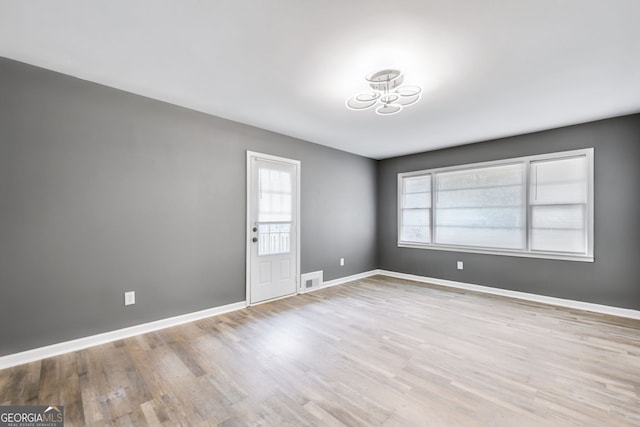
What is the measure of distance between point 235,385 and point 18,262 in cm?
217

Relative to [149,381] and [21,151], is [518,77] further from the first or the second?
[21,151]

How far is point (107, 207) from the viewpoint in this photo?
2.73 m

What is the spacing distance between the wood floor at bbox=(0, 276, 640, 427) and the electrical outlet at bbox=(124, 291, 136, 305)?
0.38m

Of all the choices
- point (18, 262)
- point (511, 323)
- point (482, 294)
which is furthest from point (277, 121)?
point (482, 294)

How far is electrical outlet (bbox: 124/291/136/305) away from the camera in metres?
2.83

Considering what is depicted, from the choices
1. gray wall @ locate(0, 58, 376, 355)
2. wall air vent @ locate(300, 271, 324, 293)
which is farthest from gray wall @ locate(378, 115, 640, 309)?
gray wall @ locate(0, 58, 376, 355)

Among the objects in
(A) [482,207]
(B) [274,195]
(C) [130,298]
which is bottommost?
(C) [130,298]

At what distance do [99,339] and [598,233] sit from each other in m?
6.14

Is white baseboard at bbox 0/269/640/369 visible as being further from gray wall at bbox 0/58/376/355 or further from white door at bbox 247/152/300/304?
white door at bbox 247/152/300/304

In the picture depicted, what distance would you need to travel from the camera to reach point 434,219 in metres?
5.25

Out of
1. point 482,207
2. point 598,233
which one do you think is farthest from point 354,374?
point 598,233

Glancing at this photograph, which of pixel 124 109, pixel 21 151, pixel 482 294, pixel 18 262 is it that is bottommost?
pixel 482 294

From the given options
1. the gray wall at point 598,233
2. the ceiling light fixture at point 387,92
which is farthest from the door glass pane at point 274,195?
the gray wall at point 598,233

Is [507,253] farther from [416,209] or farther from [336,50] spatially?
[336,50]
